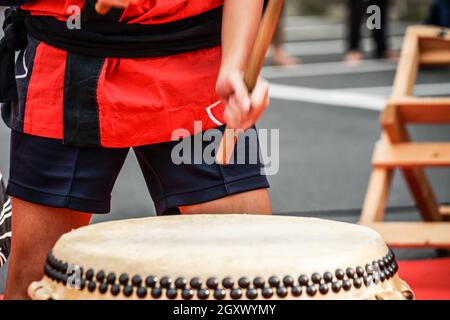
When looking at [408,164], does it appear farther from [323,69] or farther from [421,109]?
[323,69]

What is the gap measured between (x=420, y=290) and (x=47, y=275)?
1.89 m

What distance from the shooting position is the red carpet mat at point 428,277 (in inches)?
122

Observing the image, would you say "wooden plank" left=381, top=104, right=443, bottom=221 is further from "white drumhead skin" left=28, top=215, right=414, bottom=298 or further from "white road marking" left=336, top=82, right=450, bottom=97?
"white road marking" left=336, top=82, right=450, bottom=97

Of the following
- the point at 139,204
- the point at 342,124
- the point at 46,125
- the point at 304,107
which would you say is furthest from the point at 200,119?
the point at 304,107

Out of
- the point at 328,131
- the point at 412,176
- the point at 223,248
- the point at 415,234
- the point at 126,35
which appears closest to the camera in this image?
the point at 223,248

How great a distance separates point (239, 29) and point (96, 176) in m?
0.40

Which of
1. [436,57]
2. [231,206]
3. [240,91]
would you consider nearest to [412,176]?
[436,57]

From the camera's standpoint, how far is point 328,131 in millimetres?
6125

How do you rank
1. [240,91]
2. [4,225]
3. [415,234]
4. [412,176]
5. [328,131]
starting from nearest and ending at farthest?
[240,91], [4,225], [415,234], [412,176], [328,131]

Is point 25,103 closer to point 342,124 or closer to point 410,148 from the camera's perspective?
point 410,148

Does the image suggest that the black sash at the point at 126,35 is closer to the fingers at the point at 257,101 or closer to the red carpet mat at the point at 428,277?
the fingers at the point at 257,101

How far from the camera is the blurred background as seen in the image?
4.55 meters

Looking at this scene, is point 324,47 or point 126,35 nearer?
point 126,35

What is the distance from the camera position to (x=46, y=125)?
1842 mm
